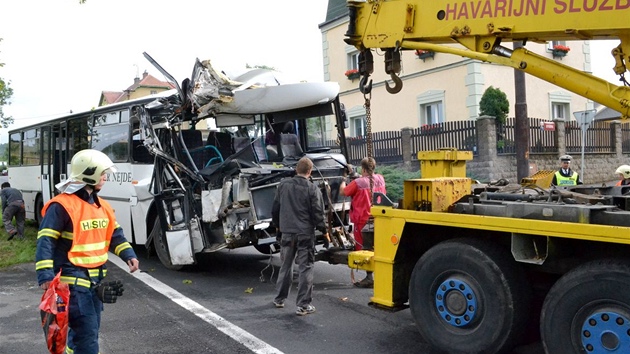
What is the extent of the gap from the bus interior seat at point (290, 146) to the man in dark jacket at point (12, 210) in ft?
22.2

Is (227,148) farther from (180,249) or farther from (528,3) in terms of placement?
(528,3)

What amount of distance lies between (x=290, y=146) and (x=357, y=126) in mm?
18561

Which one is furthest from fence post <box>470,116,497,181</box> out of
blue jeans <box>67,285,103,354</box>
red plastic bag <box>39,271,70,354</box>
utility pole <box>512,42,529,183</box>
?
red plastic bag <box>39,271,70,354</box>

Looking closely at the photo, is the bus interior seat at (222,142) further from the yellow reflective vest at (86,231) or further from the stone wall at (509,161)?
the stone wall at (509,161)

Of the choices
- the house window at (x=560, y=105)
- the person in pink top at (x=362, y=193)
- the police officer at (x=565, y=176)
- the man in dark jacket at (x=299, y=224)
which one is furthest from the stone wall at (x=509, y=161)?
the man in dark jacket at (x=299, y=224)

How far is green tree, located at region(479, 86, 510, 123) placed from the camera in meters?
19.6

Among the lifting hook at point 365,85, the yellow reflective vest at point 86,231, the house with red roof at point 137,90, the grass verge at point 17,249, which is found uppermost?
the house with red roof at point 137,90

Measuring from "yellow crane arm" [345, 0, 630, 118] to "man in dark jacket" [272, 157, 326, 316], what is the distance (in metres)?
1.68

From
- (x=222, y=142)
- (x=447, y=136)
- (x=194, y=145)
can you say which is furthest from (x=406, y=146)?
(x=194, y=145)

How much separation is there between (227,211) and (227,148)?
1.64 m

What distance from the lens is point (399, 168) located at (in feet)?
64.1

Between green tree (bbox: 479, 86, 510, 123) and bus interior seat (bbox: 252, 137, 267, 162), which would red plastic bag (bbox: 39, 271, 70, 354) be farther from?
green tree (bbox: 479, 86, 510, 123)

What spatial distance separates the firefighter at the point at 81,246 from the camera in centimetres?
394

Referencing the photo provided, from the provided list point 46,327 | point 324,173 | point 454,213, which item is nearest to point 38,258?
point 46,327
